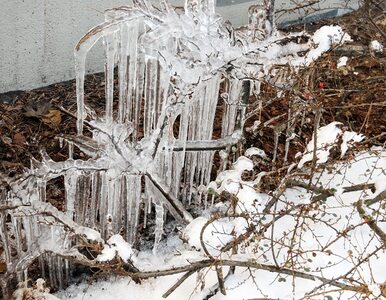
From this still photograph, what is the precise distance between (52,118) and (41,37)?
2.95 feet

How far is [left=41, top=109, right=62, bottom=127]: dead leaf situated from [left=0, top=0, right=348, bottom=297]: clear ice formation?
4.38 feet

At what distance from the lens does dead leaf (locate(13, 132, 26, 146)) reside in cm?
503

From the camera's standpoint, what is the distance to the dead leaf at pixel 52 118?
5.34 meters

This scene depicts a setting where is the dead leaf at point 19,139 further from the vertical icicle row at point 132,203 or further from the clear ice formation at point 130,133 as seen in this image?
the vertical icicle row at point 132,203

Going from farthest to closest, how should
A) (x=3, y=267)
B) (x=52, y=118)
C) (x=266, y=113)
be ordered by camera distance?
1. (x=266, y=113)
2. (x=52, y=118)
3. (x=3, y=267)

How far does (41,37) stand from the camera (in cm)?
571

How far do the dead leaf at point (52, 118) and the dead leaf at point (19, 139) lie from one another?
0.96ft

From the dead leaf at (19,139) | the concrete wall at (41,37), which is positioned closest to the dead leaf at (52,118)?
the dead leaf at (19,139)

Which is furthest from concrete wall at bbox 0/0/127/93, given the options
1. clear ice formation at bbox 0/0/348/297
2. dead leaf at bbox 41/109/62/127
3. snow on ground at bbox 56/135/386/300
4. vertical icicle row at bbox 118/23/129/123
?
snow on ground at bbox 56/135/386/300

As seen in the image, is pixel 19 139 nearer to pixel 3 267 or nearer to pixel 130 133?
pixel 3 267

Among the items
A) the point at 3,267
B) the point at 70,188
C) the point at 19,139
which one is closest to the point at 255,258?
the point at 70,188

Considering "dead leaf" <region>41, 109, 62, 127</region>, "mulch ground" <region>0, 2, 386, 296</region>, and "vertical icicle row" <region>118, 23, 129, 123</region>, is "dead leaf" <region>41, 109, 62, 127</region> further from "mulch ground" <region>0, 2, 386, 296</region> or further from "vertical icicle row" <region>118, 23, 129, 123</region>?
"vertical icicle row" <region>118, 23, 129, 123</region>

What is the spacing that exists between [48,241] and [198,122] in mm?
1393

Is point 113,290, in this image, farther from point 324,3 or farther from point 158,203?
point 324,3
